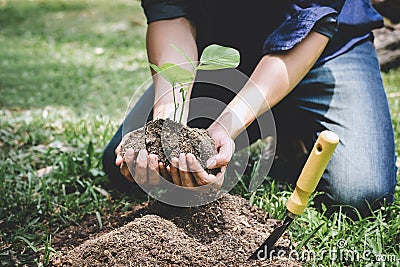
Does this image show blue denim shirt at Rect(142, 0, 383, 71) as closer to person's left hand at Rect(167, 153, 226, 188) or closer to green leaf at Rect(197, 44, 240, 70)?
green leaf at Rect(197, 44, 240, 70)

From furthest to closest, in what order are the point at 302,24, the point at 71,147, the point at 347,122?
the point at 71,147 → the point at 347,122 → the point at 302,24

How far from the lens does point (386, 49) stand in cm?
368

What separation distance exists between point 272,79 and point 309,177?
45 cm

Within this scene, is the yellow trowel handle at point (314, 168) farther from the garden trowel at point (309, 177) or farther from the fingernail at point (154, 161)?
the fingernail at point (154, 161)

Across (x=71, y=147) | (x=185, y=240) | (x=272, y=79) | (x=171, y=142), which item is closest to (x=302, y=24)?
(x=272, y=79)

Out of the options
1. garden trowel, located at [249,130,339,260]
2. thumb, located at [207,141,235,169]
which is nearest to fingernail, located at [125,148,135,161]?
thumb, located at [207,141,235,169]

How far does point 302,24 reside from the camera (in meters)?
1.58

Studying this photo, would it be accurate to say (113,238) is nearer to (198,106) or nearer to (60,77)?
(198,106)

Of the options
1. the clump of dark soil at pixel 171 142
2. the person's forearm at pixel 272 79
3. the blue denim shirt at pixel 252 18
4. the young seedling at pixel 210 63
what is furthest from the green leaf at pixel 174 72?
the blue denim shirt at pixel 252 18

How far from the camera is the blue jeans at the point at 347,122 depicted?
5.74ft

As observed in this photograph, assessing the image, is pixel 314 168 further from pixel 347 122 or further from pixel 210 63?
pixel 347 122

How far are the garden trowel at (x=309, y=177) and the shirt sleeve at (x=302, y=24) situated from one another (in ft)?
1.58

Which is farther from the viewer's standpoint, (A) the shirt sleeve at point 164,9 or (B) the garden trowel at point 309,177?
(A) the shirt sleeve at point 164,9

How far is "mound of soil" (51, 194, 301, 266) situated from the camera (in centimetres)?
135
